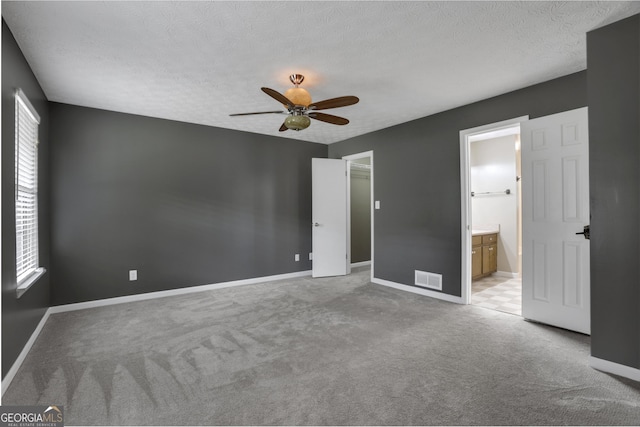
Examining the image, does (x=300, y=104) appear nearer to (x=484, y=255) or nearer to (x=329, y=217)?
(x=329, y=217)

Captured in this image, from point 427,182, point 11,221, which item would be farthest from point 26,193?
point 427,182

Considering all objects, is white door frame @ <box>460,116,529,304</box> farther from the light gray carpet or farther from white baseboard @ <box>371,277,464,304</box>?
the light gray carpet

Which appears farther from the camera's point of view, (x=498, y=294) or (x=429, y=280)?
(x=498, y=294)

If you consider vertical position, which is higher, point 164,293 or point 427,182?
point 427,182

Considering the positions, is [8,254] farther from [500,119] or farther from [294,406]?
[500,119]

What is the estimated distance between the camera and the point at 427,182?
4.23m

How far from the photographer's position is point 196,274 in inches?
176

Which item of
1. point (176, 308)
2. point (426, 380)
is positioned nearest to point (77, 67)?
point (176, 308)

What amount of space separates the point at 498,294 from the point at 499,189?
213 cm

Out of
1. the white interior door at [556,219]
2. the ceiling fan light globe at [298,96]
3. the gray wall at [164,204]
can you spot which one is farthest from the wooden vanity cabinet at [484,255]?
the ceiling fan light globe at [298,96]

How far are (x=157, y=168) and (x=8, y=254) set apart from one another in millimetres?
2241

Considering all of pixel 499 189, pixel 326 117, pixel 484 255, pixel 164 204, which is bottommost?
pixel 484 255

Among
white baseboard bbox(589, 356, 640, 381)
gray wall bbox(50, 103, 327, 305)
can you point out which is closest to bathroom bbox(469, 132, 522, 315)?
white baseboard bbox(589, 356, 640, 381)

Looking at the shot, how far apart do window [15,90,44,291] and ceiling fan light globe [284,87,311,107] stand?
83.8 inches
